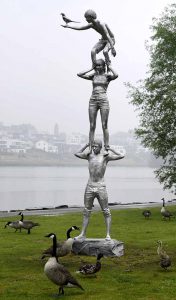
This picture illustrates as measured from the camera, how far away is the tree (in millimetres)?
35031

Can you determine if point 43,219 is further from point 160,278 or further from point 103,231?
point 160,278

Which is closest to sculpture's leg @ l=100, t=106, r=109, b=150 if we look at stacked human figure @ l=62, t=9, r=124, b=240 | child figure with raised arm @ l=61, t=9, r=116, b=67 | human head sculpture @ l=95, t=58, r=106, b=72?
stacked human figure @ l=62, t=9, r=124, b=240

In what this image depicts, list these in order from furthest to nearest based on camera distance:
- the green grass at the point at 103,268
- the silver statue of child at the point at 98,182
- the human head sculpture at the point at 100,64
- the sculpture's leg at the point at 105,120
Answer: the human head sculpture at the point at 100,64
the sculpture's leg at the point at 105,120
the silver statue of child at the point at 98,182
the green grass at the point at 103,268

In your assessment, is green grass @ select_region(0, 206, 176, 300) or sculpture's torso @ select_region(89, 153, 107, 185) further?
sculpture's torso @ select_region(89, 153, 107, 185)

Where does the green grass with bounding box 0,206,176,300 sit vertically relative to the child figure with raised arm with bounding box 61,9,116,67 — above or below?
below

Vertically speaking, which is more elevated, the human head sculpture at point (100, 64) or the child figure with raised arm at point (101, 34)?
the child figure with raised arm at point (101, 34)

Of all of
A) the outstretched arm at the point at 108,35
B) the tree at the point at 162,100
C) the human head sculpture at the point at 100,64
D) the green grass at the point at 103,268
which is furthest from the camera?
the tree at the point at 162,100

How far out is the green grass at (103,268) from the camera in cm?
1280

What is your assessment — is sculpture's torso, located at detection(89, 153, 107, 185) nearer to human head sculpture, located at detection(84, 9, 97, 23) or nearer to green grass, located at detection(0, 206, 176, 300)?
green grass, located at detection(0, 206, 176, 300)

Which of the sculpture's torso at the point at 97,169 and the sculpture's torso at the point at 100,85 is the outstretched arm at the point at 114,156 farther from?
the sculpture's torso at the point at 100,85

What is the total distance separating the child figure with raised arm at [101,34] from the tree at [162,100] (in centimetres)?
1549

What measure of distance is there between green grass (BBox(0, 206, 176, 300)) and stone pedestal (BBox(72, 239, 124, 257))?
0.85 ft

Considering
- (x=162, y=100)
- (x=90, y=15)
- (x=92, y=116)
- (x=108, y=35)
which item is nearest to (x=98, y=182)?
(x=92, y=116)

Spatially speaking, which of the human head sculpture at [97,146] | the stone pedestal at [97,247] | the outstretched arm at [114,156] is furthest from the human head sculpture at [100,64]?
A: the stone pedestal at [97,247]
